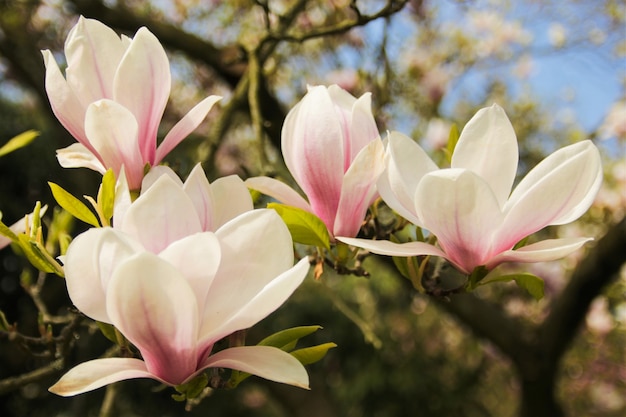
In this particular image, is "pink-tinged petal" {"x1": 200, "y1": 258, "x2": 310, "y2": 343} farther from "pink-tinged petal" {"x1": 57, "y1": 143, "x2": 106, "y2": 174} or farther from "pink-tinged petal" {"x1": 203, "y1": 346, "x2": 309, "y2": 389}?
"pink-tinged petal" {"x1": 57, "y1": 143, "x2": 106, "y2": 174}

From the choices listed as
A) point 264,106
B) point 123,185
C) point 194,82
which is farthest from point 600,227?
point 123,185

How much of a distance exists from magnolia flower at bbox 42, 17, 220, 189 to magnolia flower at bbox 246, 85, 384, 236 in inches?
2.8

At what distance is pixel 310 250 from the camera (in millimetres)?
789

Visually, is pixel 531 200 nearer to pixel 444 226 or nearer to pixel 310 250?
pixel 444 226

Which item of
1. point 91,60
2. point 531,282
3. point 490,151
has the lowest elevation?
point 531,282

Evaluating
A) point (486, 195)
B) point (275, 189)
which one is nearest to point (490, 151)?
point (486, 195)

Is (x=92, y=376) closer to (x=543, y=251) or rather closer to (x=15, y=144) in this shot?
(x=543, y=251)

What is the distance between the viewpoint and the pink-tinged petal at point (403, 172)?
46 centimetres

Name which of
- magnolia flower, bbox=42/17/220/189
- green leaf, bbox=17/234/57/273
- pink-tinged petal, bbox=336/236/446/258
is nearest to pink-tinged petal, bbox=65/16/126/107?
magnolia flower, bbox=42/17/220/189

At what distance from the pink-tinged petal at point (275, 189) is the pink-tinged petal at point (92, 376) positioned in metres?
0.17

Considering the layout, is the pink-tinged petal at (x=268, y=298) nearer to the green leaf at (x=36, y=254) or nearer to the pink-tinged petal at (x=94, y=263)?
the pink-tinged petal at (x=94, y=263)

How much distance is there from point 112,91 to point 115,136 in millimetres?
35

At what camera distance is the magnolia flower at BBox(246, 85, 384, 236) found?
1.61ft

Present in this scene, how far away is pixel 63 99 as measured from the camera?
482 millimetres
